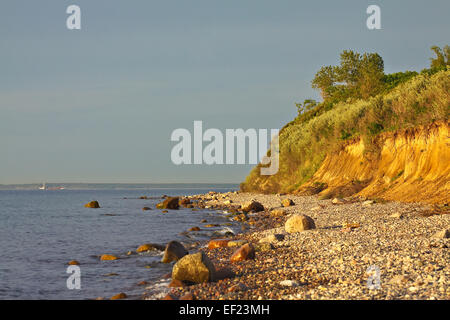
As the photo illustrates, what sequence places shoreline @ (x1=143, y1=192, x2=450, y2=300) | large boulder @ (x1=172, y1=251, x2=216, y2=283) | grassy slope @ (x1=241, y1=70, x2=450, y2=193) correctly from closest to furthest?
1. shoreline @ (x1=143, y1=192, x2=450, y2=300)
2. large boulder @ (x1=172, y1=251, x2=216, y2=283)
3. grassy slope @ (x1=241, y1=70, x2=450, y2=193)

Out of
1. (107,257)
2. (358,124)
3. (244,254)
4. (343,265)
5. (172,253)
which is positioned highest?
(358,124)

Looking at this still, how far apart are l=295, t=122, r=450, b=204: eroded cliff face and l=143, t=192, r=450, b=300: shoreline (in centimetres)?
658

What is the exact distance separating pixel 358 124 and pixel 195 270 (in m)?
33.4

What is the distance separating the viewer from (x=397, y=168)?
32.1 meters

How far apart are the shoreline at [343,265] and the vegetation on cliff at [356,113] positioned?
1180cm

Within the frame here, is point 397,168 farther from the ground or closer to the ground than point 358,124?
closer to the ground

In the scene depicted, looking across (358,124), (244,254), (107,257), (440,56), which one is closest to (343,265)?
(244,254)

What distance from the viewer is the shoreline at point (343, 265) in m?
9.11

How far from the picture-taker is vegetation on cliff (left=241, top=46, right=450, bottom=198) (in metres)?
29.5

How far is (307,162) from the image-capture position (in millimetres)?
53875

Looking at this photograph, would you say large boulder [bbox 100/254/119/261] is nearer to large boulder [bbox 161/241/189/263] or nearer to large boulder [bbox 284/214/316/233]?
large boulder [bbox 161/241/189/263]

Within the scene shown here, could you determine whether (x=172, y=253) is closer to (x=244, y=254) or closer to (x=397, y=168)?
(x=244, y=254)

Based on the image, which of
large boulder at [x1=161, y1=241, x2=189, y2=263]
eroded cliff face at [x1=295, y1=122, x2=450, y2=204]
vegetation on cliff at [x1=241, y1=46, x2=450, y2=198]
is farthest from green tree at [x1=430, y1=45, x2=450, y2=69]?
large boulder at [x1=161, y1=241, x2=189, y2=263]

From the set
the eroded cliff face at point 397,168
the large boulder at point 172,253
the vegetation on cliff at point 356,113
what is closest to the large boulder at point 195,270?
the large boulder at point 172,253
